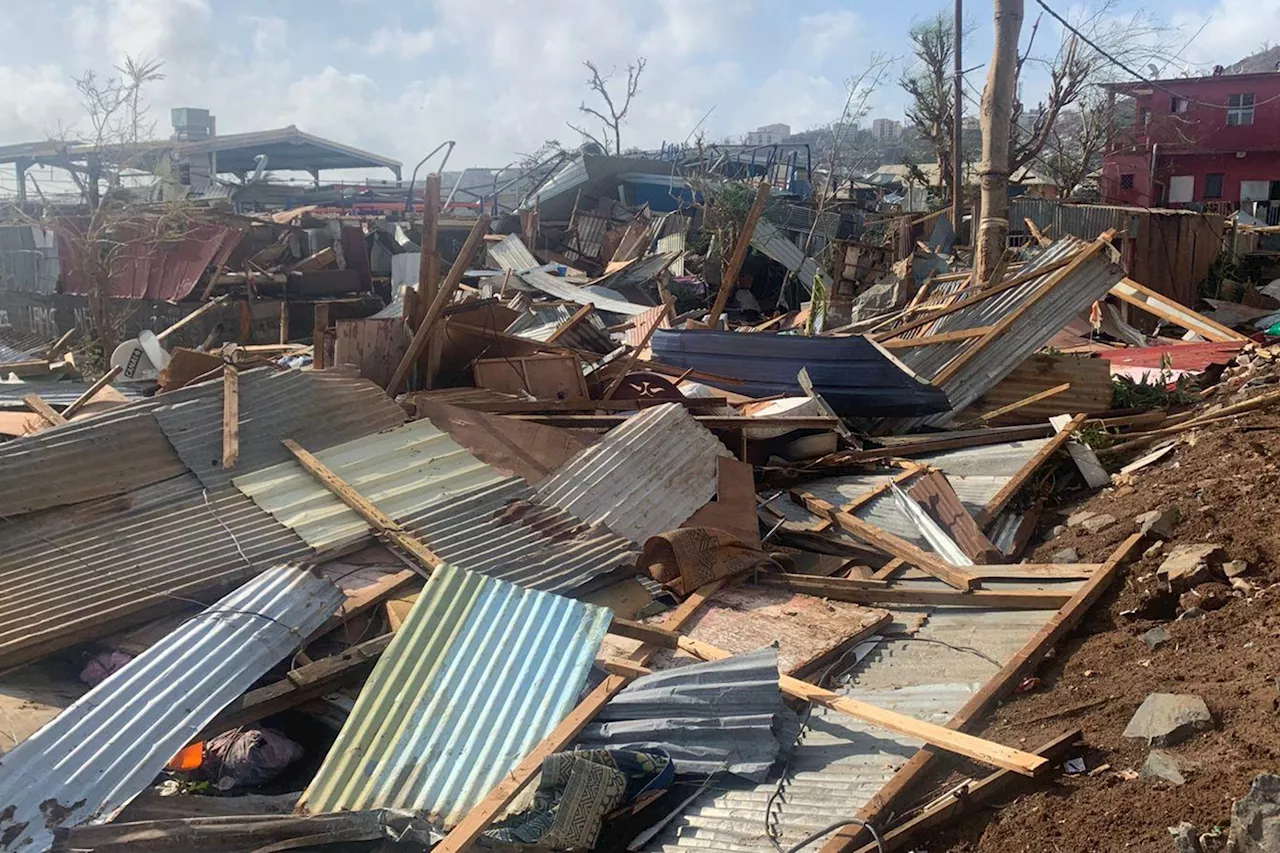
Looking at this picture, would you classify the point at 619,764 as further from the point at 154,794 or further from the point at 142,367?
the point at 142,367

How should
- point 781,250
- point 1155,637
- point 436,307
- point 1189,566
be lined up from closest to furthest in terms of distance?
point 1155,637
point 1189,566
point 436,307
point 781,250

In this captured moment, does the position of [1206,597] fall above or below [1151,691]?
above

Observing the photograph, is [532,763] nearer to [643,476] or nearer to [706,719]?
[706,719]

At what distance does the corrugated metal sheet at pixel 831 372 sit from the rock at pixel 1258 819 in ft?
19.3

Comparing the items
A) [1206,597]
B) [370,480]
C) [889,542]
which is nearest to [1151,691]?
[1206,597]

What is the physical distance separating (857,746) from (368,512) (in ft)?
9.70

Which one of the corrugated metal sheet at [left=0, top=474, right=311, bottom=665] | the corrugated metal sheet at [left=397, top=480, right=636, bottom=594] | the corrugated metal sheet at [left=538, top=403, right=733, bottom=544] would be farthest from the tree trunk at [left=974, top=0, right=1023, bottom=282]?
the corrugated metal sheet at [left=0, top=474, right=311, bottom=665]

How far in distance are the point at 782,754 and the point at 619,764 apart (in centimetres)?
67

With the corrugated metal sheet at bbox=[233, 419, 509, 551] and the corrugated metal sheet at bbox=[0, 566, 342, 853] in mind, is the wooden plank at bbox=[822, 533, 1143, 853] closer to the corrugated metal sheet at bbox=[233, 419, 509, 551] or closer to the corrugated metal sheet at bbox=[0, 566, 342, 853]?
the corrugated metal sheet at bbox=[0, 566, 342, 853]

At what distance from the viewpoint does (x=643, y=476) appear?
6.40 meters

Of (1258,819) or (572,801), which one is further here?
(572,801)

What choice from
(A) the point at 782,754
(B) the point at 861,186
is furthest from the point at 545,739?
(B) the point at 861,186

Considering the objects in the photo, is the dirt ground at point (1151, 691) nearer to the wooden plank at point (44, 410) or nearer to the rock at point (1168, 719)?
the rock at point (1168, 719)

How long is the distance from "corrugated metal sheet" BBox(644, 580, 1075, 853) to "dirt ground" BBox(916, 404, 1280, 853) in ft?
0.94
